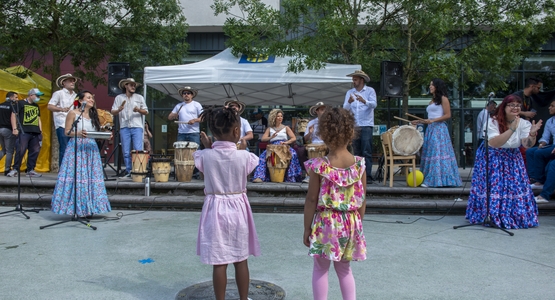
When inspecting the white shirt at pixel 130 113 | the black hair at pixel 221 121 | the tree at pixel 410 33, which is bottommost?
the black hair at pixel 221 121

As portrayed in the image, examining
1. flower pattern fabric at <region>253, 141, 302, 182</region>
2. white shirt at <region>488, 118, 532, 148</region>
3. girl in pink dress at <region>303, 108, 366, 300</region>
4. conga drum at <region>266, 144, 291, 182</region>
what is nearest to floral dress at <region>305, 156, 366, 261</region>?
girl in pink dress at <region>303, 108, 366, 300</region>

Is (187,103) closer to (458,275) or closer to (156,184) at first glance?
(156,184)

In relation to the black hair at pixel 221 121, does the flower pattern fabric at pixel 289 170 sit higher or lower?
lower

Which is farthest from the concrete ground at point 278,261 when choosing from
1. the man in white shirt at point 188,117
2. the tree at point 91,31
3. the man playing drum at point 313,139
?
the tree at point 91,31

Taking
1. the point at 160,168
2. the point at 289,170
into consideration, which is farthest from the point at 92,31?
the point at 289,170

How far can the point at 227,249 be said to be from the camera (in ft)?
10.6

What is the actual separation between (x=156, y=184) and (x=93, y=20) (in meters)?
4.75

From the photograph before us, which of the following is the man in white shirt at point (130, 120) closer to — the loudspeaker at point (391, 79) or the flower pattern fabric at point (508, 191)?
the loudspeaker at point (391, 79)

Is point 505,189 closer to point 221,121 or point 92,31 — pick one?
point 221,121

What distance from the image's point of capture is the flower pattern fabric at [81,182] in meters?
6.24

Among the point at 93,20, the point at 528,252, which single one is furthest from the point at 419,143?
the point at 93,20

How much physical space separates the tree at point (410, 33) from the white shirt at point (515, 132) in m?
3.91

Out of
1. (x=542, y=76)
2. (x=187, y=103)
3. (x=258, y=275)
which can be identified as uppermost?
(x=542, y=76)

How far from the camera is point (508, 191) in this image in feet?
20.0
